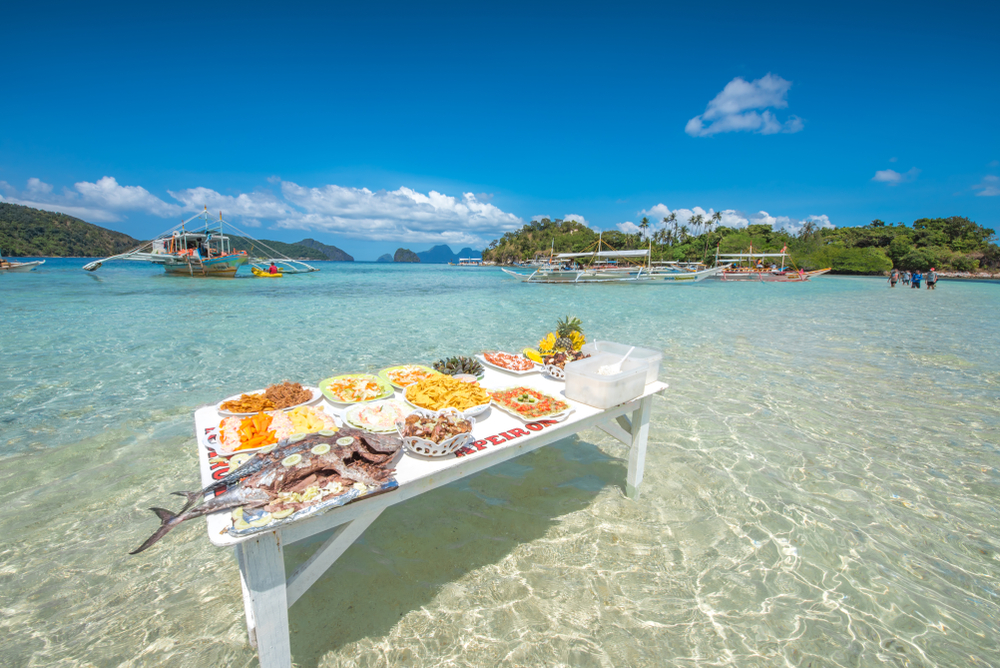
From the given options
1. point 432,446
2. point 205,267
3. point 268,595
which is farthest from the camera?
point 205,267

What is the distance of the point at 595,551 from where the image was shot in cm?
294

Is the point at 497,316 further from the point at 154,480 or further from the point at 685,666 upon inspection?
the point at 685,666

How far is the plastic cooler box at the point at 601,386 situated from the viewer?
270 centimetres

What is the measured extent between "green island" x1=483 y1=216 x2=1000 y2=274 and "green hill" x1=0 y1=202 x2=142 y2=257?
94393 mm

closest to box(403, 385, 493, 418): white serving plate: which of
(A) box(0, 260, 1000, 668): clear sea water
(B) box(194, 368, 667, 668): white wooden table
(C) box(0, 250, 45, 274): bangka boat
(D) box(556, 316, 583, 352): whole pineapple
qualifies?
(B) box(194, 368, 667, 668): white wooden table

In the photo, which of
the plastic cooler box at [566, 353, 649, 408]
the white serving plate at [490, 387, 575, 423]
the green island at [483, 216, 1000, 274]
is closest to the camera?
the white serving plate at [490, 387, 575, 423]

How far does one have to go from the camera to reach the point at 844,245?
83375 mm

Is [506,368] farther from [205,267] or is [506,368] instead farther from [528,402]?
[205,267]

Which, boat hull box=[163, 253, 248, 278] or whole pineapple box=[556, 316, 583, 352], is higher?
boat hull box=[163, 253, 248, 278]

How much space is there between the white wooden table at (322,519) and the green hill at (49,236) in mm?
102821

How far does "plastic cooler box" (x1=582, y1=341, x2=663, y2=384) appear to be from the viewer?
10.7ft

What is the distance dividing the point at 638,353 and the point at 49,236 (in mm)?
117882

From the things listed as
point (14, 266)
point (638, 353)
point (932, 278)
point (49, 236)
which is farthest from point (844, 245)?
point (49, 236)

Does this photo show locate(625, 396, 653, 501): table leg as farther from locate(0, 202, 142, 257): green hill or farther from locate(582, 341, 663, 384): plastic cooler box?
locate(0, 202, 142, 257): green hill
